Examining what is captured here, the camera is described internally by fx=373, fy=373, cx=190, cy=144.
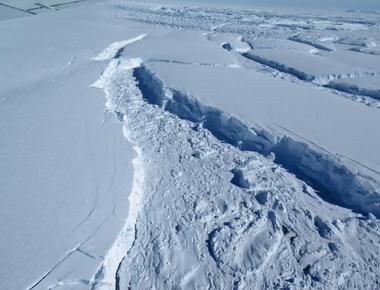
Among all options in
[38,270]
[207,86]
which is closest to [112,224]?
[38,270]

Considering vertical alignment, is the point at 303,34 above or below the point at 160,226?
below

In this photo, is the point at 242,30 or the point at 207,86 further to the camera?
the point at 242,30

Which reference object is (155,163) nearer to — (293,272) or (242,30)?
(293,272)

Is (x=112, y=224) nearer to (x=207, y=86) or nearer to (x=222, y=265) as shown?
(x=222, y=265)

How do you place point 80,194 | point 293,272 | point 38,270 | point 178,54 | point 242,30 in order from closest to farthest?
point 38,270, point 293,272, point 80,194, point 178,54, point 242,30

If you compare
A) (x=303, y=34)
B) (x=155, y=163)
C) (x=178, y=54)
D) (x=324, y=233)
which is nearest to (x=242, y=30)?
(x=303, y=34)

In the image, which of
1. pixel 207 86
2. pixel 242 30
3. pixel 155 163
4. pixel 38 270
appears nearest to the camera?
pixel 38 270
